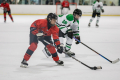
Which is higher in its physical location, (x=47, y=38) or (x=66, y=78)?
(x=47, y=38)

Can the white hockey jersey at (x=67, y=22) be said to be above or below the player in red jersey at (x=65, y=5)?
below

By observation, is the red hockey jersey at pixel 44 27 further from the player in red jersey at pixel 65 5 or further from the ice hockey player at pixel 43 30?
the player in red jersey at pixel 65 5

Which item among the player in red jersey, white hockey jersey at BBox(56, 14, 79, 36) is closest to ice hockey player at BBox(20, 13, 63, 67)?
white hockey jersey at BBox(56, 14, 79, 36)

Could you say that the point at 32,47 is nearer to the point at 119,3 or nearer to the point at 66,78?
the point at 66,78

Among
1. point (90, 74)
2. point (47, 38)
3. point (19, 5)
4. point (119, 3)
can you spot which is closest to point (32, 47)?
point (47, 38)

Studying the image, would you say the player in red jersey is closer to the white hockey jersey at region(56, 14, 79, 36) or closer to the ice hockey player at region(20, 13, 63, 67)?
the white hockey jersey at region(56, 14, 79, 36)

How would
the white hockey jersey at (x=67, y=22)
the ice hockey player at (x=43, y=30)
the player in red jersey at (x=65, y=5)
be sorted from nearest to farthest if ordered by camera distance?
the ice hockey player at (x=43, y=30), the white hockey jersey at (x=67, y=22), the player in red jersey at (x=65, y=5)

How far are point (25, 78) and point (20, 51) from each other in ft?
5.19

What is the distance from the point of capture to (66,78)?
233 cm

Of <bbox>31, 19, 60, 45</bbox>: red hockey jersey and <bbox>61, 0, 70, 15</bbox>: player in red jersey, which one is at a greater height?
<bbox>61, 0, 70, 15</bbox>: player in red jersey

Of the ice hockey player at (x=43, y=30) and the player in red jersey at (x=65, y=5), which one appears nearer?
the ice hockey player at (x=43, y=30)

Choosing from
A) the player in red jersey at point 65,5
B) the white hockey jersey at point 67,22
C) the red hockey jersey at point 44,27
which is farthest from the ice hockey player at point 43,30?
the player in red jersey at point 65,5

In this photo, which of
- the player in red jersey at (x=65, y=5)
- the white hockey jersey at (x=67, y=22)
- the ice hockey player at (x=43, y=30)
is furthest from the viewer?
the player in red jersey at (x=65, y=5)

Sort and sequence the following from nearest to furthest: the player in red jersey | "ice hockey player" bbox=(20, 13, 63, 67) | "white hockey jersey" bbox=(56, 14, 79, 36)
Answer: "ice hockey player" bbox=(20, 13, 63, 67) < "white hockey jersey" bbox=(56, 14, 79, 36) < the player in red jersey
